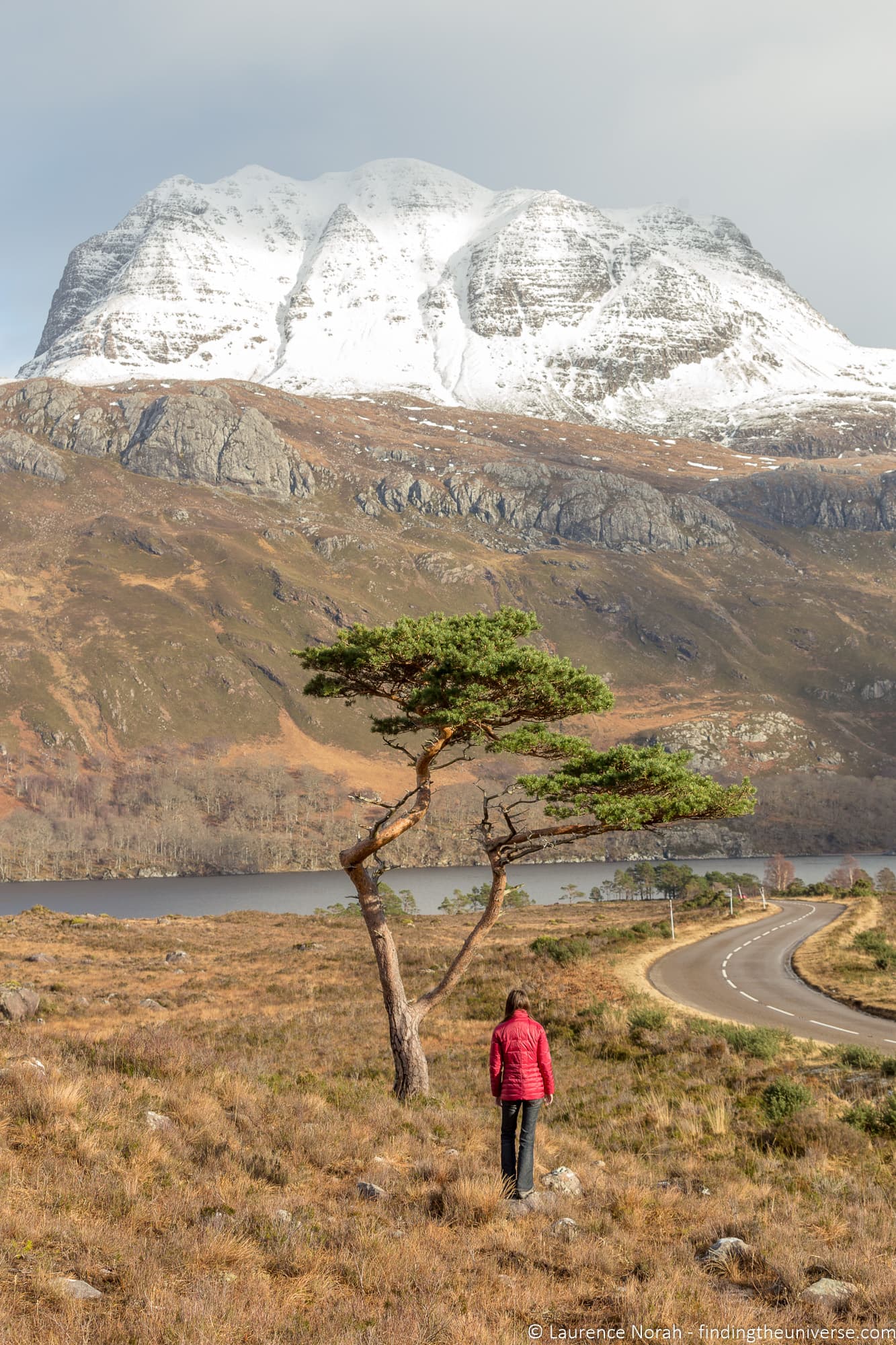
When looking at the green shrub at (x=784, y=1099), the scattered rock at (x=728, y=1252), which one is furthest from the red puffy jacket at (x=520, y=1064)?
the green shrub at (x=784, y=1099)

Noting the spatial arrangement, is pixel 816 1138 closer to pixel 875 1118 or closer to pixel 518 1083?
pixel 875 1118

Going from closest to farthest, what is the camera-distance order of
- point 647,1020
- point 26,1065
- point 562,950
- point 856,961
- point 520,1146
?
point 520,1146, point 26,1065, point 647,1020, point 856,961, point 562,950

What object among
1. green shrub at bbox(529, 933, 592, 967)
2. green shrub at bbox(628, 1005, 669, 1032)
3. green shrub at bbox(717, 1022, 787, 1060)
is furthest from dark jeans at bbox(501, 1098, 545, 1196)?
green shrub at bbox(529, 933, 592, 967)

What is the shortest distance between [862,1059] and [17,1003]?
20.6 meters

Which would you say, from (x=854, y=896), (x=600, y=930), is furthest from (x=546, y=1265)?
(x=854, y=896)

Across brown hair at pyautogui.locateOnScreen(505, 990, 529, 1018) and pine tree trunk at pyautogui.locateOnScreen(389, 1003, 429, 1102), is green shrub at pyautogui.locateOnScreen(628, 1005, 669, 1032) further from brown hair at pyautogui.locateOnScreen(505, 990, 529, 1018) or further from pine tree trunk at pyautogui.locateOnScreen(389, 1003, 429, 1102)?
brown hair at pyautogui.locateOnScreen(505, 990, 529, 1018)

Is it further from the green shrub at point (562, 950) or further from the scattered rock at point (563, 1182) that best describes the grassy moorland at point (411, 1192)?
the green shrub at point (562, 950)

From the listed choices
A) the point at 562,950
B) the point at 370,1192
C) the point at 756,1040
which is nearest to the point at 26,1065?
the point at 370,1192

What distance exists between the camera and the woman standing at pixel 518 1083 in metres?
9.12

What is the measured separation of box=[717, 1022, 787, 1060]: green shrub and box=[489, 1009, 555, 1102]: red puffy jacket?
1017 centimetres

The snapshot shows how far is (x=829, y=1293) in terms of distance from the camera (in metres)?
6.67

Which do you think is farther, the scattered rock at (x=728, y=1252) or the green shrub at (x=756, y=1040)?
the green shrub at (x=756, y=1040)

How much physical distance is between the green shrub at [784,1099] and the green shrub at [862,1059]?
2.48 m

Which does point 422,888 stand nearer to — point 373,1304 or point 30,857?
point 30,857
